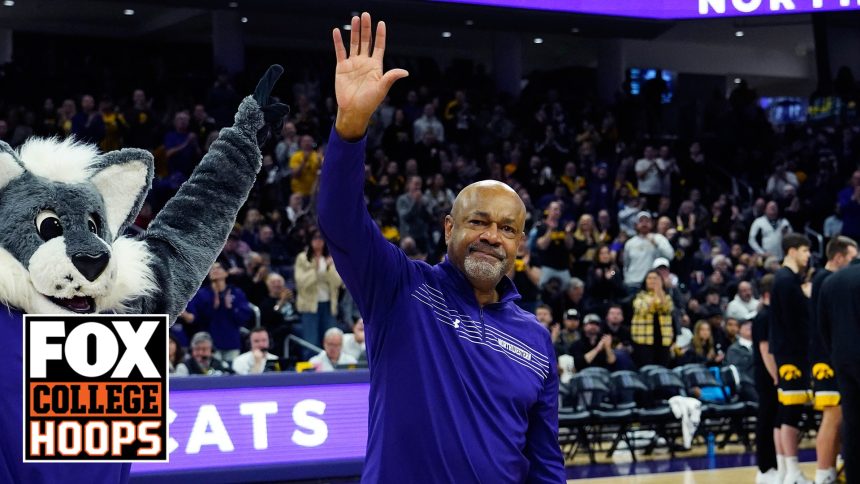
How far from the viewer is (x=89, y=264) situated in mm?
2971

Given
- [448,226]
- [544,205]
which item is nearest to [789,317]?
[448,226]

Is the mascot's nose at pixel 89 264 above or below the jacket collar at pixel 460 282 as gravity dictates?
above

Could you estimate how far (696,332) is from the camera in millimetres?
13656

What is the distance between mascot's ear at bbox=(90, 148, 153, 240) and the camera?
330 centimetres

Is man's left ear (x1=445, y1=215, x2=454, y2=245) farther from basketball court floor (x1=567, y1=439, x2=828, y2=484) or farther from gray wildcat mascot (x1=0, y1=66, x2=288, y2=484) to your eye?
basketball court floor (x1=567, y1=439, x2=828, y2=484)

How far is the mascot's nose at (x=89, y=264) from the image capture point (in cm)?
296

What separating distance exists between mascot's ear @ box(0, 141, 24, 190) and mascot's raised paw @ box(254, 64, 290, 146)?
888 millimetres

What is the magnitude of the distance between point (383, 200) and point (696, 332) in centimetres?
413

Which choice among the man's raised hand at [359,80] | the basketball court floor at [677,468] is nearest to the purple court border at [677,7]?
the basketball court floor at [677,468]

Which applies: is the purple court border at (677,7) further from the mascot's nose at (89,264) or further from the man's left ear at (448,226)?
the mascot's nose at (89,264)

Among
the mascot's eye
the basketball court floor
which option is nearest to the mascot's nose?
the mascot's eye

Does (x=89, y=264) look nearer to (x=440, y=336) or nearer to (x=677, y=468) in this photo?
(x=440, y=336)

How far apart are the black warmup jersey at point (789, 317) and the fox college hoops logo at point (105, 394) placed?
6.68 meters

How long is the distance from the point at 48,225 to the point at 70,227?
0.17 feet
